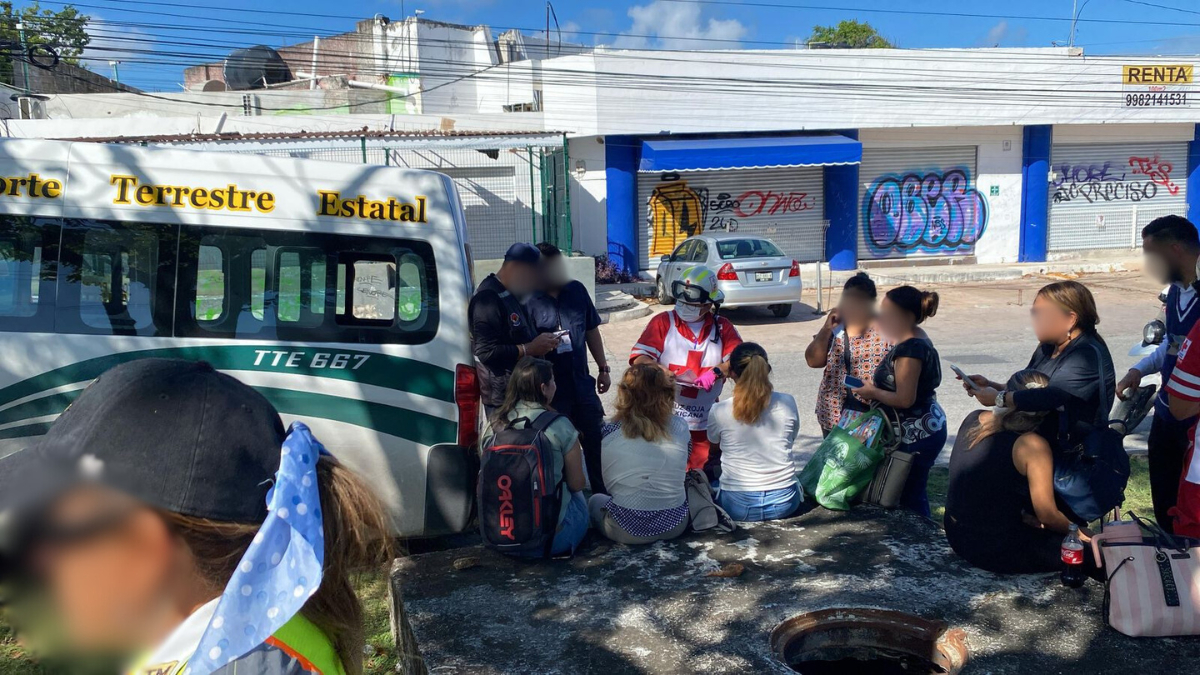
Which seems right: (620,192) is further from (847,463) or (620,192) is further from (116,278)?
(116,278)

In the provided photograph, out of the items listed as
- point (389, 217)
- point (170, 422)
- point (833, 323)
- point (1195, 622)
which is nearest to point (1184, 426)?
point (1195, 622)

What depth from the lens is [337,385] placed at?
473 centimetres

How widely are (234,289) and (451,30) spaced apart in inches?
1083

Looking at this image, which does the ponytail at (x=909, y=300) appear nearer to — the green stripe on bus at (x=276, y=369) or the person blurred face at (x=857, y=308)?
the person blurred face at (x=857, y=308)

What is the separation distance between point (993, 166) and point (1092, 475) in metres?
21.5

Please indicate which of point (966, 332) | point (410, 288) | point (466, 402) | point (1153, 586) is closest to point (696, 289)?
point (466, 402)

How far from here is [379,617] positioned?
15.4 feet

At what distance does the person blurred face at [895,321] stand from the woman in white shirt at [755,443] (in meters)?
0.72

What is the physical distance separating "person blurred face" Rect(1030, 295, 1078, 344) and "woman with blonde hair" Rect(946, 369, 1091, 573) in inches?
12.9

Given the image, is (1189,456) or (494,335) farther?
(494,335)

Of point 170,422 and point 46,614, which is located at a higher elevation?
point 170,422

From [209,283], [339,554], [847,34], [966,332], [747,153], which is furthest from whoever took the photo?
[847,34]

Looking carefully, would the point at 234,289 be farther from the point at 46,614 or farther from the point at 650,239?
the point at 650,239

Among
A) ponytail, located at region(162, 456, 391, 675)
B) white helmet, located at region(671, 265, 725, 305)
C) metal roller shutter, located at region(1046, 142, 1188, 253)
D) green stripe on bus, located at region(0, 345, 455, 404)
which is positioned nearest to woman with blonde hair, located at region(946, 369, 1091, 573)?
white helmet, located at region(671, 265, 725, 305)
